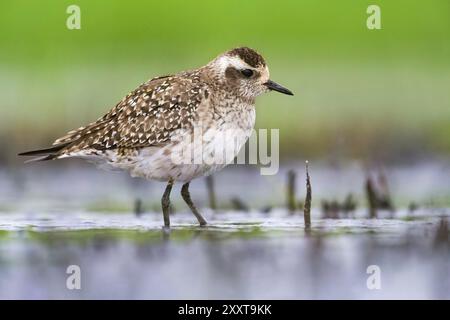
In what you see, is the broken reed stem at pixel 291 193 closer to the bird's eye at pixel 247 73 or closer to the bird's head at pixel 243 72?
the bird's head at pixel 243 72

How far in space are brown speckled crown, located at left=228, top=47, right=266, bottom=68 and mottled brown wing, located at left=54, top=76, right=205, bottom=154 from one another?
0.53 meters

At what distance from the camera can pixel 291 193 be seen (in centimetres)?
1255

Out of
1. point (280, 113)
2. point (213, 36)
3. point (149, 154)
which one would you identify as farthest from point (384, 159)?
point (149, 154)

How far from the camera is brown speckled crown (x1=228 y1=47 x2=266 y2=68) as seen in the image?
11.5 meters

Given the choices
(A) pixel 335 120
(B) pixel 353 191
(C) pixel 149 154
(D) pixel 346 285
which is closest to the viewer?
(D) pixel 346 285

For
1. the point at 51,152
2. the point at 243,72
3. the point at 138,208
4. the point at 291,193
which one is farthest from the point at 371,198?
the point at 51,152

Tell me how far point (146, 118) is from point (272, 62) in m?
4.57

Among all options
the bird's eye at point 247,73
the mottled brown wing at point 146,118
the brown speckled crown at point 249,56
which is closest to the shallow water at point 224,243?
the mottled brown wing at point 146,118

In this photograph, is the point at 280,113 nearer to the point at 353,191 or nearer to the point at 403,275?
the point at 353,191

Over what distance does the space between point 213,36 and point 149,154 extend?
4.05m

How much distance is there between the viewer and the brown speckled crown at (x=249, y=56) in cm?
1151

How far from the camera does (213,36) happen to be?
48.7ft

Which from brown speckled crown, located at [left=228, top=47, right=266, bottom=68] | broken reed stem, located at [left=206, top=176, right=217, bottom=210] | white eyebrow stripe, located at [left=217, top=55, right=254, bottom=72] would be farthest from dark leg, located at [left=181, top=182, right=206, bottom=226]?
brown speckled crown, located at [left=228, top=47, right=266, bottom=68]

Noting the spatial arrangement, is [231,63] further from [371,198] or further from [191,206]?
[371,198]
